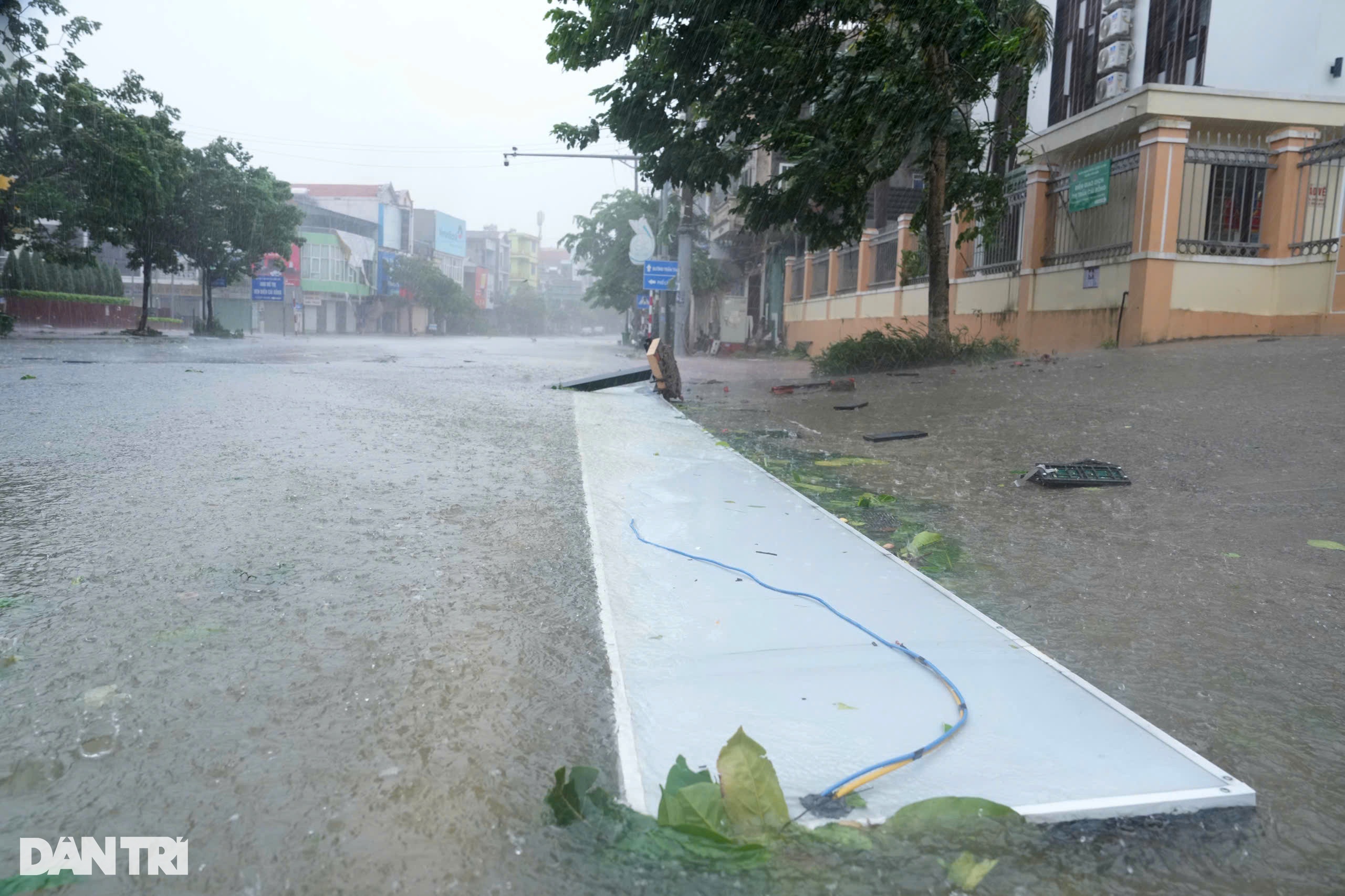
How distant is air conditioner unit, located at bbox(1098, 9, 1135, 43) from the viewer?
15953 mm

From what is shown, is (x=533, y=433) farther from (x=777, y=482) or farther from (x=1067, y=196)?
(x=1067, y=196)

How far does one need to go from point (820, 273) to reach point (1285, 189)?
1343 cm

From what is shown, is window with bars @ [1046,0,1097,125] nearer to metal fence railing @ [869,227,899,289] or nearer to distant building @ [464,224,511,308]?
metal fence railing @ [869,227,899,289]

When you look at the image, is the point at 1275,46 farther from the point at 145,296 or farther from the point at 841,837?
the point at 145,296

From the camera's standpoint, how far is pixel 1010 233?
1468cm

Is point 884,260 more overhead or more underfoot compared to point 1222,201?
more underfoot

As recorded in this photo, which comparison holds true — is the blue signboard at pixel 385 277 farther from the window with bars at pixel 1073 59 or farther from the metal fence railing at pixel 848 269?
the window with bars at pixel 1073 59

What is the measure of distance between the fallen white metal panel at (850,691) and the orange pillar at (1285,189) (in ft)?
33.2

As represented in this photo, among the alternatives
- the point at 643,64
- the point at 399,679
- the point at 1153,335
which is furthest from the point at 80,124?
the point at 399,679

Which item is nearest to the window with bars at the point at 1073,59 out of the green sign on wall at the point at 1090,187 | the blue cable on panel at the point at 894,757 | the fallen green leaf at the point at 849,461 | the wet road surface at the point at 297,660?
the green sign on wall at the point at 1090,187

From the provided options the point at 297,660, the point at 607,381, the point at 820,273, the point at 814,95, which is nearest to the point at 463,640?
the point at 297,660

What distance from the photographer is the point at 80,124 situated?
22.6 metres

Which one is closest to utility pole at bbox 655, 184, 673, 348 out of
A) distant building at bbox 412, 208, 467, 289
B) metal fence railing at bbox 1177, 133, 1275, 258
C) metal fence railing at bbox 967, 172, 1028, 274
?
metal fence railing at bbox 967, 172, 1028, 274

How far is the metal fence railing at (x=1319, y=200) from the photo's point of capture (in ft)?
34.7
